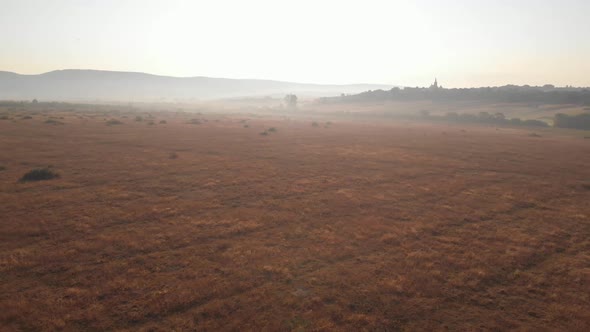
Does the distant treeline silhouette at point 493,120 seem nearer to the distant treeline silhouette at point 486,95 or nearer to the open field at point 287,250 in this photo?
the distant treeline silhouette at point 486,95

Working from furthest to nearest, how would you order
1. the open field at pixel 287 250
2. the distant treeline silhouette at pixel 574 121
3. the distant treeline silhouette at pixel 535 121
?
the distant treeline silhouette at pixel 535 121 → the distant treeline silhouette at pixel 574 121 → the open field at pixel 287 250

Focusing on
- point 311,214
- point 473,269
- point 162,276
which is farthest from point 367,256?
point 162,276

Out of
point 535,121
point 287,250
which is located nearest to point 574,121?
point 535,121

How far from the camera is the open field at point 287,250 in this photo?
6.57m

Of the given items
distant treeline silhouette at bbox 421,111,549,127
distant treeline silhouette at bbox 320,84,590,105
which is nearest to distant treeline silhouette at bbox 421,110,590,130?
distant treeline silhouette at bbox 421,111,549,127

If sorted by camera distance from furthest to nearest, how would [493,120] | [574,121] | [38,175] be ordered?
[493,120]
[574,121]
[38,175]

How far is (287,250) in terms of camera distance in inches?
371

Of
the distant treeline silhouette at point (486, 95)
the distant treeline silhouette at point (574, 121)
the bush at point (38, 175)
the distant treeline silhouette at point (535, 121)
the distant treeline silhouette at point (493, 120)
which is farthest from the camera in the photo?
the distant treeline silhouette at point (486, 95)

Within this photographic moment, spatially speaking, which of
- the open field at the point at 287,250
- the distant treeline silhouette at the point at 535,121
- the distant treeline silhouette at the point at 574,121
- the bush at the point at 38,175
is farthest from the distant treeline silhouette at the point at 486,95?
the bush at the point at 38,175

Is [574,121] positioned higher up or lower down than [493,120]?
lower down

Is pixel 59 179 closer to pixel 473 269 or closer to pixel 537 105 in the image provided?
pixel 473 269

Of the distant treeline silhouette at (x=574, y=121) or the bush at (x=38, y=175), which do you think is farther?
the distant treeline silhouette at (x=574, y=121)

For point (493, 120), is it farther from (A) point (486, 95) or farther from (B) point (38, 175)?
(B) point (38, 175)

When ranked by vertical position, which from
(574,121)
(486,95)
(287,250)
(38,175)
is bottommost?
(287,250)
